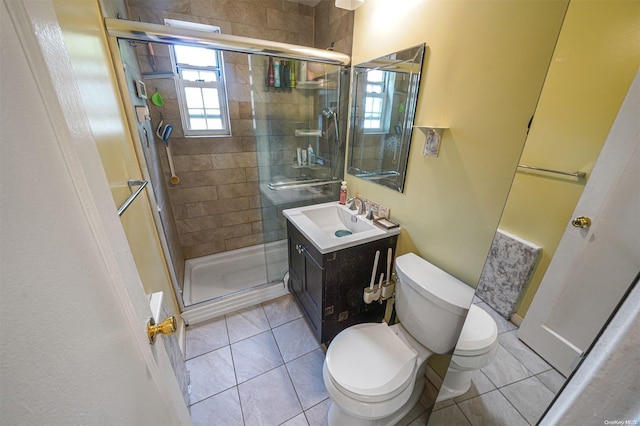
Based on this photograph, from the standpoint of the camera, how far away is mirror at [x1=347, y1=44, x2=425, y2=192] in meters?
1.28

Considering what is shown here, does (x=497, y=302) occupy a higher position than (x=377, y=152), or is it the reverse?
(x=377, y=152)

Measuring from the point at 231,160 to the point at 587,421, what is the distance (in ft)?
8.27

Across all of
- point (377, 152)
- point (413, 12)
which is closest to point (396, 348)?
point (377, 152)

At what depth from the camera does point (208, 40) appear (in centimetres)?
135

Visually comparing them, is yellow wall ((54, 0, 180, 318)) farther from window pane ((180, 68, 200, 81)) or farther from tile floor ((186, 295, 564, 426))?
window pane ((180, 68, 200, 81))

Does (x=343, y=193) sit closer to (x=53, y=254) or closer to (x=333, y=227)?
(x=333, y=227)

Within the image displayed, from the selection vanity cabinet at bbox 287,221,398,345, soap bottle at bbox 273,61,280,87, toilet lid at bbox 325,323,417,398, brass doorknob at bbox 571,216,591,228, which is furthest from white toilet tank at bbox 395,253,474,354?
soap bottle at bbox 273,61,280,87

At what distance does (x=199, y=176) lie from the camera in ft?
7.49

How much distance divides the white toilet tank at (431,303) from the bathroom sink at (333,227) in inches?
10.3

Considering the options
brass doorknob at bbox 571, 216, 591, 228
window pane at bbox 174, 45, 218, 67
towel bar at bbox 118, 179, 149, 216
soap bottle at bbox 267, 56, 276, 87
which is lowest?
towel bar at bbox 118, 179, 149, 216

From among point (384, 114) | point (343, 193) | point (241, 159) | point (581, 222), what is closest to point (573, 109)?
point (581, 222)

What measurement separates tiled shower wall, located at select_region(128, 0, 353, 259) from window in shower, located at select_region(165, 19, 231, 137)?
6 centimetres

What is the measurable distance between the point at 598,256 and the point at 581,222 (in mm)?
102

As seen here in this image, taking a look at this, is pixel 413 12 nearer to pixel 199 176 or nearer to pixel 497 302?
pixel 497 302
